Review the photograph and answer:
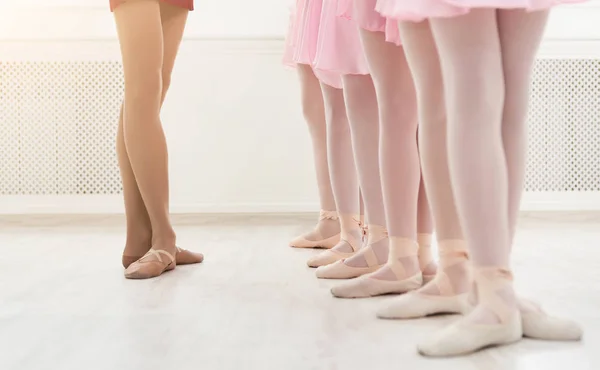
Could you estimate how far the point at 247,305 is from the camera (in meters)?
1.19

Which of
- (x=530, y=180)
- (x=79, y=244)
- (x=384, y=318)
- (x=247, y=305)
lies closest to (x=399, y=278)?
(x=384, y=318)

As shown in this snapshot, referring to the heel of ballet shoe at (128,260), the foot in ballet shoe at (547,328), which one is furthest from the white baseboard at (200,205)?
the foot in ballet shoe at (547,328)

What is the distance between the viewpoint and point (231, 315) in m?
1.10

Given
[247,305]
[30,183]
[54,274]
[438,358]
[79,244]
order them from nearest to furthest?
[438,358], [247,305], [54,274], [79,244], [30,183]

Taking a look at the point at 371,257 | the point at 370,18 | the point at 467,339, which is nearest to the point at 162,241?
the point at 371,257

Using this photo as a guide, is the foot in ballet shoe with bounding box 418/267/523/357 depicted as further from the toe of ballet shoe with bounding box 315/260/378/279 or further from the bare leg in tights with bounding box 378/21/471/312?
the toe of ballet shoe with bounding box 315/260/378/279

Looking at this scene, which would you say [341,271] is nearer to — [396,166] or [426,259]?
[426,259]

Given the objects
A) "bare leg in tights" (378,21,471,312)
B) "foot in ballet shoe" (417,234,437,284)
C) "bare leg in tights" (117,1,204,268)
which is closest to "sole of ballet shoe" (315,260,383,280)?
"foot in ballet shoe" (417,234,437,284)

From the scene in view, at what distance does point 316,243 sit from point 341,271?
0.54m

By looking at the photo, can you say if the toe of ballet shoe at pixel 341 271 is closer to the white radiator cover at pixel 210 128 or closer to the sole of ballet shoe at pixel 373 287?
the sole of ballet shoe at pixel 373 287

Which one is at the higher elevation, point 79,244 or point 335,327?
point 335,327

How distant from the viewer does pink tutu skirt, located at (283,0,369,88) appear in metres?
1.41

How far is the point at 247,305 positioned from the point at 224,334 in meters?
0.21

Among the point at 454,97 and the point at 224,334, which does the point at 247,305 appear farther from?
the point at 454,97
